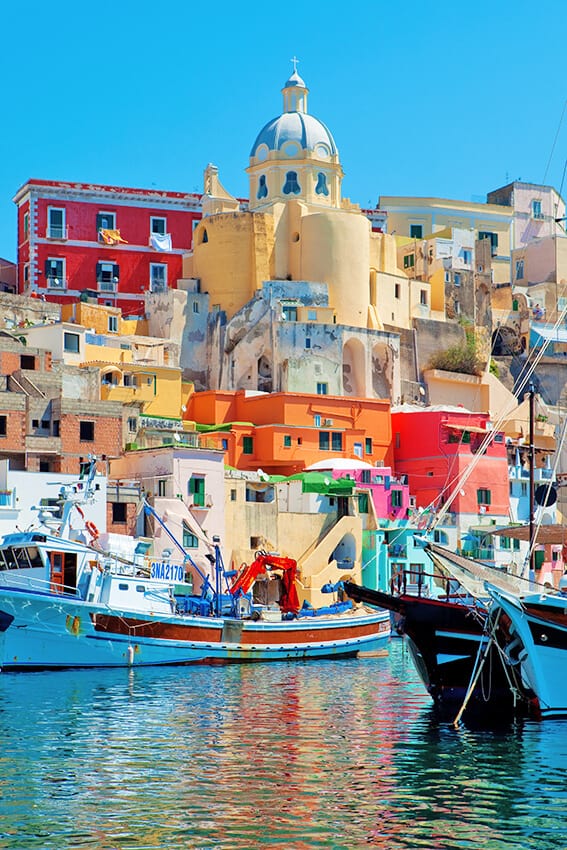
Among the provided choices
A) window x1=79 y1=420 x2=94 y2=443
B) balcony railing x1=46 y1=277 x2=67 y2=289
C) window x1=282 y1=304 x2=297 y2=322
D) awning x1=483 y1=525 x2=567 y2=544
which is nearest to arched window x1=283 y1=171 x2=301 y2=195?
window x1=282 y1=304 x2=297 y2=322

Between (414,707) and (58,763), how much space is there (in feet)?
38.4

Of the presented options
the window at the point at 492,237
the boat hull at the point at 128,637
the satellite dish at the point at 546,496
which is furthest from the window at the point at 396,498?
the window at the point at 492,237

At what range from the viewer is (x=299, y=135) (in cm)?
8262

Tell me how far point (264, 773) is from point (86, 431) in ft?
113

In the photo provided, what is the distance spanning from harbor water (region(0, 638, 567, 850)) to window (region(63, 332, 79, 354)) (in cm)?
3064

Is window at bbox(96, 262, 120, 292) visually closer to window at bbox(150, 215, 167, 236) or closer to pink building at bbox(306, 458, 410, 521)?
window at bbox(150, 215, 167, 236)

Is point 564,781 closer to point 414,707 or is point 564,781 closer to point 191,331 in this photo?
point 414,707

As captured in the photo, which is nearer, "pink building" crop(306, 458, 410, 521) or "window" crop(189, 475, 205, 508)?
"window" crop(189, 475, 205, 508)

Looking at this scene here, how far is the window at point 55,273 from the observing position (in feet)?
253

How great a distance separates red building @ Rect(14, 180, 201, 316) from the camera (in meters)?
77.5

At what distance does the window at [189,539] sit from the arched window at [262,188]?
3213cm

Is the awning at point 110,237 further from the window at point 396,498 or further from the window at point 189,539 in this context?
the window at point 189,539

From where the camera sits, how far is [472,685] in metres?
31.0

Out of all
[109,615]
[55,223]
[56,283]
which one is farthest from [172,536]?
[55,223]
